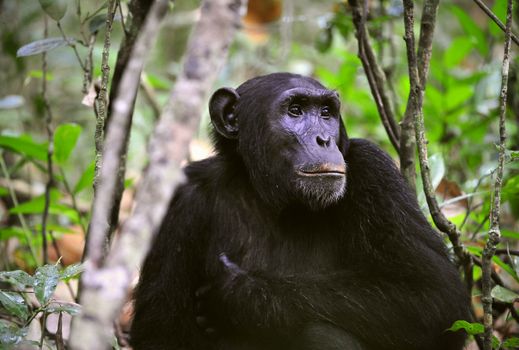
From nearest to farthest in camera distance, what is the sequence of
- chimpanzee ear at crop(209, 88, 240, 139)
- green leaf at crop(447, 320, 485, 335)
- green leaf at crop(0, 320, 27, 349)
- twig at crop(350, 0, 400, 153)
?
green leaf at crop(0, 320, 27, 349), green leaf at crop(447, 320, 485, 335), chimpanzee ear at crop(209, 88, 240, 139), twig at crop(350, 0, 400, 153)

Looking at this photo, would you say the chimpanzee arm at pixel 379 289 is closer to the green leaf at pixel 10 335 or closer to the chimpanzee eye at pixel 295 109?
the chimpanzee eye at pixel 295 109

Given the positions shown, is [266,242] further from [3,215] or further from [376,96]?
[3,215]

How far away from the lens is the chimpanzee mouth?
3.62m

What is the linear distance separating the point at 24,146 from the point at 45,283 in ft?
6.79

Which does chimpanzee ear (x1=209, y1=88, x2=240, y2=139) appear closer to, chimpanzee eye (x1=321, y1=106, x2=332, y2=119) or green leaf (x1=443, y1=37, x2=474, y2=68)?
chimpanzee eye (x1=321, y1=106, x2=332, y2=119)

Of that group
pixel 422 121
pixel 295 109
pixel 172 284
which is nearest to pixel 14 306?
pixel 172 284

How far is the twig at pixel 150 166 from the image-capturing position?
1.60 m

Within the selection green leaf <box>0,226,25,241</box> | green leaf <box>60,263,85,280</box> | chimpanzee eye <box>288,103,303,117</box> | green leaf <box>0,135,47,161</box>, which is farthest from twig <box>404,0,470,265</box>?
green leaf <box>0,226,25,241</box>

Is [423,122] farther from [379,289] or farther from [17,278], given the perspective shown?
[17,278]

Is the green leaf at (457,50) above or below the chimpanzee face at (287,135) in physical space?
above

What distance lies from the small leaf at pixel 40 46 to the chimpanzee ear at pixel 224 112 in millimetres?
975

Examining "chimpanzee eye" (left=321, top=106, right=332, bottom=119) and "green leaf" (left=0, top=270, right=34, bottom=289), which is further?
"chimpanzee eye" (left=321, top=106, right=332, bottom=119)

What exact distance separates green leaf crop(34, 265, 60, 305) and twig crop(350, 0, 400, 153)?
2.38m

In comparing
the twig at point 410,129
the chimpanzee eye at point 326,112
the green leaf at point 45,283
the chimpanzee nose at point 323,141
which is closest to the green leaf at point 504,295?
the twig at point 410,129
